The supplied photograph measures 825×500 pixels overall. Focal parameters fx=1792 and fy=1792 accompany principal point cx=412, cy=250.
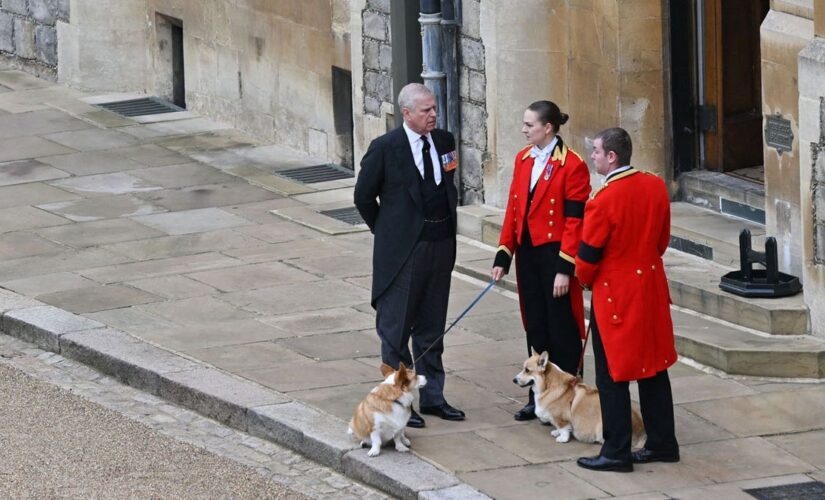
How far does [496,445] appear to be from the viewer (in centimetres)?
913

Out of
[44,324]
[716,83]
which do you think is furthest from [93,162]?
[716,83]

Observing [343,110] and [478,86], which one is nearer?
[478,86]

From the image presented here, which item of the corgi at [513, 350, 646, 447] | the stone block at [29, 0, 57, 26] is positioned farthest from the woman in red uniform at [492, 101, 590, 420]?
the stone block at [29, 0, 57, 26]

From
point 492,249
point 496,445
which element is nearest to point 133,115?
point 492,249

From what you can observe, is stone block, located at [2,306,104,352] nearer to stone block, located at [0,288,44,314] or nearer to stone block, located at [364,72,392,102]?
stone block, located at [0,288,44,314]

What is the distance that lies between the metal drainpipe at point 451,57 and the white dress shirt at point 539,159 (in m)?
4.71

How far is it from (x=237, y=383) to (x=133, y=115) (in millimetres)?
8642

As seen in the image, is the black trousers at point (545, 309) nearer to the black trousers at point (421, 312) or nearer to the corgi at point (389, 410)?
the black trousers at point (421, 312)

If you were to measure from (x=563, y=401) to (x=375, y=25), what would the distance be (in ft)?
20.9

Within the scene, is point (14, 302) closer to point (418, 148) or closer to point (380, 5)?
point (418, 148)

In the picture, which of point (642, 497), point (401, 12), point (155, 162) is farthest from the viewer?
point (155, 162)

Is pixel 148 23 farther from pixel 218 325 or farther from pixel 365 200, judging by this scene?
pixel 365 200

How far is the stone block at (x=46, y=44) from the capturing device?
19719 millimetres

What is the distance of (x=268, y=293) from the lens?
12.3m
